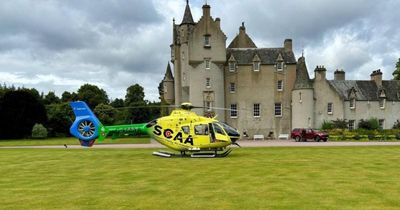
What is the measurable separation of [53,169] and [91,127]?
825 centimetres

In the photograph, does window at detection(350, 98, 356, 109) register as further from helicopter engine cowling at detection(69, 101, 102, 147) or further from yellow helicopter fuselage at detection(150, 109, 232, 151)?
helicopter engine cowling at detection(69, 101, 102, 147)

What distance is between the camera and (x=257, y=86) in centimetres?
5781

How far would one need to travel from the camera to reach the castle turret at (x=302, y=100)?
55562 mm

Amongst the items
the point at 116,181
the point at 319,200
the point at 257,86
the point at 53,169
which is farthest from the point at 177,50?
the point at 319,200

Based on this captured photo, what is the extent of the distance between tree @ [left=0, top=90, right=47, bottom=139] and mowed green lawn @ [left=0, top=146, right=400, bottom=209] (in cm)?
5059

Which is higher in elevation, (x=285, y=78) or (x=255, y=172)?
(x=285, y=78)

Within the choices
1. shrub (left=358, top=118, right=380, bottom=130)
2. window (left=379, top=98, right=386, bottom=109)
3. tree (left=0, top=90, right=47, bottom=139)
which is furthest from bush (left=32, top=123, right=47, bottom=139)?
window (left=379, top=98, right=386, bottom=109)

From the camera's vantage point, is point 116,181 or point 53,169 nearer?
point 116,181

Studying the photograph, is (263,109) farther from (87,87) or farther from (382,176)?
(87,87)

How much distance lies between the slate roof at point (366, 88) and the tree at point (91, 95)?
62395 mm

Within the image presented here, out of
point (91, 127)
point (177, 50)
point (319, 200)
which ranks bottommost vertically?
point (319, 200)

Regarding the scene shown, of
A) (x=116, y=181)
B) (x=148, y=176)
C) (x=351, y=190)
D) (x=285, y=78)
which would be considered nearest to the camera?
(x=351, y=190)

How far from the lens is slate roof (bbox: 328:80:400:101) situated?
195 ft

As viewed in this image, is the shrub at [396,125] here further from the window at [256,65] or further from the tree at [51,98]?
the tree at [51,98]
